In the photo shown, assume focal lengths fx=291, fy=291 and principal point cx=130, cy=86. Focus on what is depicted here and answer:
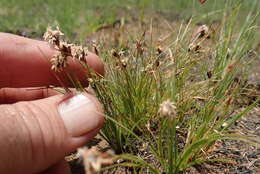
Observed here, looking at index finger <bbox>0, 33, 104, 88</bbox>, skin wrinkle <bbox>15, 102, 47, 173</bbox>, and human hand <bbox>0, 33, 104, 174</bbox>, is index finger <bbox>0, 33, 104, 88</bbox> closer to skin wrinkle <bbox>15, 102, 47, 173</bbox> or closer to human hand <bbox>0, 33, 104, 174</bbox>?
human hand <bbox>0, 33, 104, 174</bbox>

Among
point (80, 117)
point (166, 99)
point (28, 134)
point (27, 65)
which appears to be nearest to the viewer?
point (28, 134)

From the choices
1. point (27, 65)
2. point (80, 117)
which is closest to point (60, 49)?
point (80, 117)

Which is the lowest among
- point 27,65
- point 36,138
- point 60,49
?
point 36,138

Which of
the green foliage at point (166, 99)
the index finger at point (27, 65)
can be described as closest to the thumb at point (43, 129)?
the green foliage at point (166, 99)

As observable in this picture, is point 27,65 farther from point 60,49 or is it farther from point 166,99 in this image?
point 166,99

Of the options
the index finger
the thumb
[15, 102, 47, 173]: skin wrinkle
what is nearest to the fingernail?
the thumb

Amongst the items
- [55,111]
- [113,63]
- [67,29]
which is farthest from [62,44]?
[67,29]

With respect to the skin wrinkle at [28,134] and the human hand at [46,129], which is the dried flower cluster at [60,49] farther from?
the skin wrinkle at [28,134]
